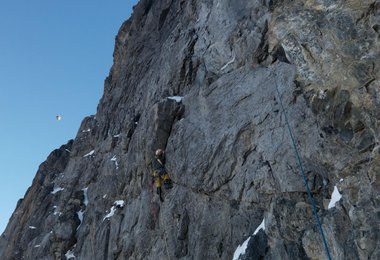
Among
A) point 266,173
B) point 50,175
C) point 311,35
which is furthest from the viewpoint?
point 50,175

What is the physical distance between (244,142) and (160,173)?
488 cm

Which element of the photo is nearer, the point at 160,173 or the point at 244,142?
the point at 244,142

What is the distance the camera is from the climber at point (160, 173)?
17.4m

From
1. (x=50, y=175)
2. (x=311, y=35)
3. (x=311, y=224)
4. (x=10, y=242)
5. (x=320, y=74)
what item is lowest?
(x=311, y=224)

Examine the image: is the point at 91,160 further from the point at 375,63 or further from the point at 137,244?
the point at 375,63

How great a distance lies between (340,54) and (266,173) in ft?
13.9

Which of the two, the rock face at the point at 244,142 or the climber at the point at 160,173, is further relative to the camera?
the climber at the point at 160,173

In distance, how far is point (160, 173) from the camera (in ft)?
58.2

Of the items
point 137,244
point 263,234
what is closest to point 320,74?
point 263,234

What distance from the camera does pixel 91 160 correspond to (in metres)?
30.9

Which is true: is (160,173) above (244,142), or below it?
above

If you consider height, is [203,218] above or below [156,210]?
below

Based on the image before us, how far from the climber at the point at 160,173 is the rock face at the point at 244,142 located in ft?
1.18

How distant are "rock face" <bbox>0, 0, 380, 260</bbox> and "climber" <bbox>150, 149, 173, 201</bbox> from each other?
0.36 metres
